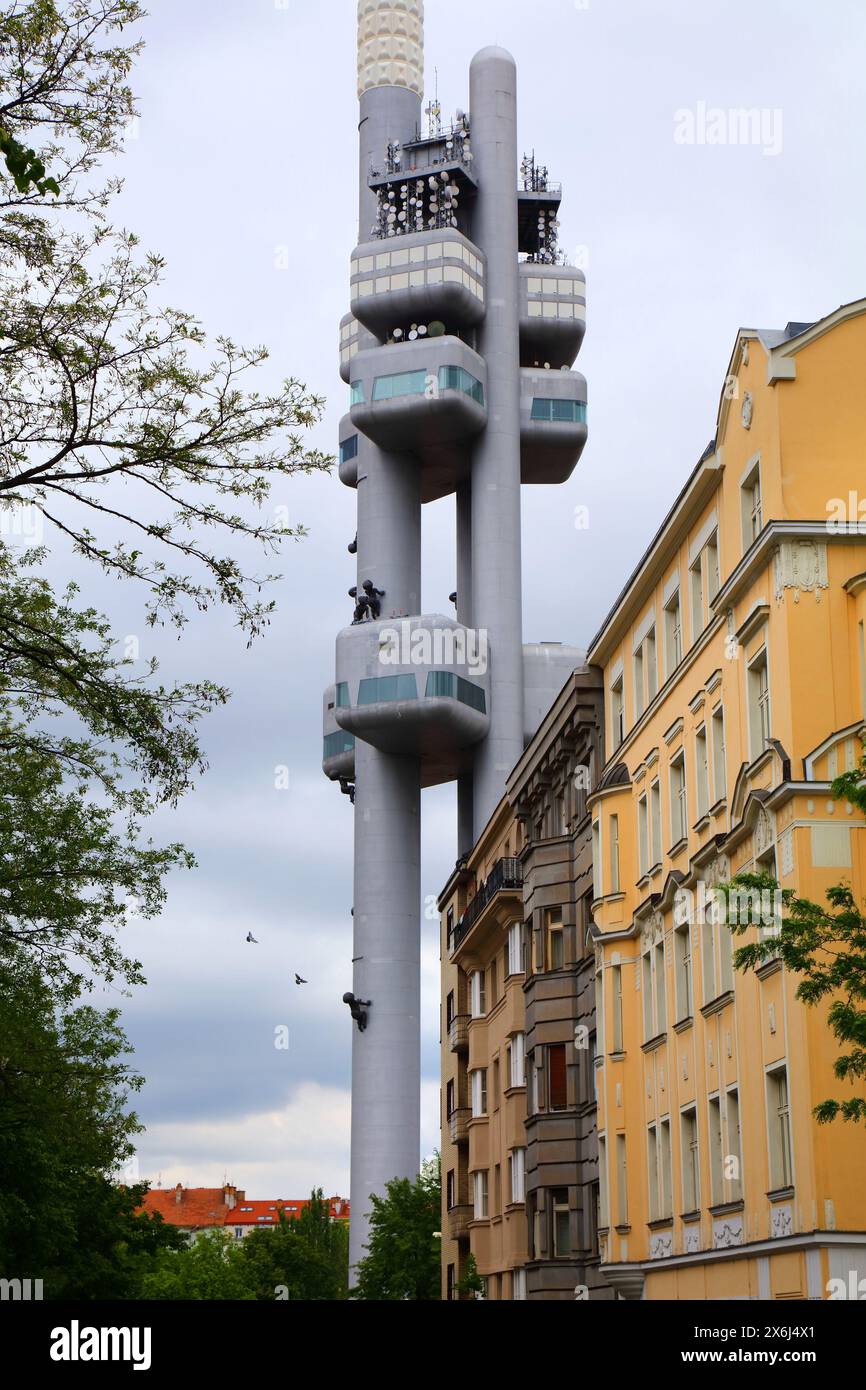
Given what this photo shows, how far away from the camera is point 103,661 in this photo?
19891mm

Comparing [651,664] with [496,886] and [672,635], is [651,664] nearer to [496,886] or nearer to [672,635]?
[672,635]

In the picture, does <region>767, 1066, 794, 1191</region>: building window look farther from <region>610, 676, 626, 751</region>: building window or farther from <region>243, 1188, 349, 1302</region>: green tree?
<region>243, 1188, 349, 1302</region>: green tree

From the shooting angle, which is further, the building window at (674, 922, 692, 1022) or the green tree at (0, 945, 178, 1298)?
the building window at (674, 922, 692, 1022)

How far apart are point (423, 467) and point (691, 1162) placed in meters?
65.9

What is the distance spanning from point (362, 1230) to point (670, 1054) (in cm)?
5198

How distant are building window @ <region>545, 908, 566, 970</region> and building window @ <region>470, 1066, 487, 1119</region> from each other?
12.5 m

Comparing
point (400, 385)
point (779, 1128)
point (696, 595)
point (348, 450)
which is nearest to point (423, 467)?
point (348, 450)

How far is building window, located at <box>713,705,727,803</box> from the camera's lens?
31625mm

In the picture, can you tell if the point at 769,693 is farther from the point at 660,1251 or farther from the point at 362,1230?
the point at 362,1230

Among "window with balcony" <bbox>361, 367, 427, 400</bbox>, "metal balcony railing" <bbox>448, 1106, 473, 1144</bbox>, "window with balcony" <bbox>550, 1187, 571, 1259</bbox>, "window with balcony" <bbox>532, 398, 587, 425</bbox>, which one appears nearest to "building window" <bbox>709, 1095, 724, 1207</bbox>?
"window with balcony" <bbox>550, 1187, 571, 1259</bbox>

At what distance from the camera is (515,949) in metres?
51.6

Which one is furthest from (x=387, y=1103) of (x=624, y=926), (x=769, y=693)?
(x=769, y=693)

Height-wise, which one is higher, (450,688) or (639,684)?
(450,688)

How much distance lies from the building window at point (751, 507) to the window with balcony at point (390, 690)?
177ft
